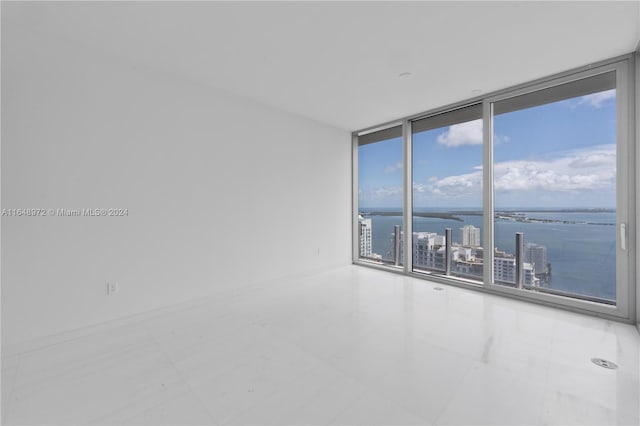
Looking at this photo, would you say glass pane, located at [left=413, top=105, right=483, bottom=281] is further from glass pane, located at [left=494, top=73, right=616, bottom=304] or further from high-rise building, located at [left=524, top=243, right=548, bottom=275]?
high-rise building, located at [left=524, top=243, right=548, bottom=275]

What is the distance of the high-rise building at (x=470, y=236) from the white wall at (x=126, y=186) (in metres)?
2.69

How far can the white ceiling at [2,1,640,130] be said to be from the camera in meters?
2.13

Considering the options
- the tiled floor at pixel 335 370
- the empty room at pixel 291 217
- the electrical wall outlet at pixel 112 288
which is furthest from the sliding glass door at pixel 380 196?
the electrical wall outlet at pixel 112 288

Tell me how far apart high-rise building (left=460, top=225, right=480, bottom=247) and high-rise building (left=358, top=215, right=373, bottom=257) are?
6.03 ft

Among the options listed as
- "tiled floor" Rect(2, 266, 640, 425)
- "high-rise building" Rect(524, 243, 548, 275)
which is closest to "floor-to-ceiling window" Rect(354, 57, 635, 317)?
"high-rise building" Rect(524, 243, 548, 275)

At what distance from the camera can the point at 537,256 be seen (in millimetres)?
3486

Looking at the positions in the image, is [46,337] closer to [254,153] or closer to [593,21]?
[254,153]

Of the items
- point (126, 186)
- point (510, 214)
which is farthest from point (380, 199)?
point (126, 186)

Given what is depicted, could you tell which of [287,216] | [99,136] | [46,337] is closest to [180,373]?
[46,337]

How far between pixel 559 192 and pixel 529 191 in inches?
11.6

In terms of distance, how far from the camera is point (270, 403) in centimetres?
168

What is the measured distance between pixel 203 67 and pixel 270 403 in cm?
324

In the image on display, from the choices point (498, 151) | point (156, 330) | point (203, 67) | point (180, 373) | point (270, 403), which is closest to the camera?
point (270, 403)

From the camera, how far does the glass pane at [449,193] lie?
3.99m
